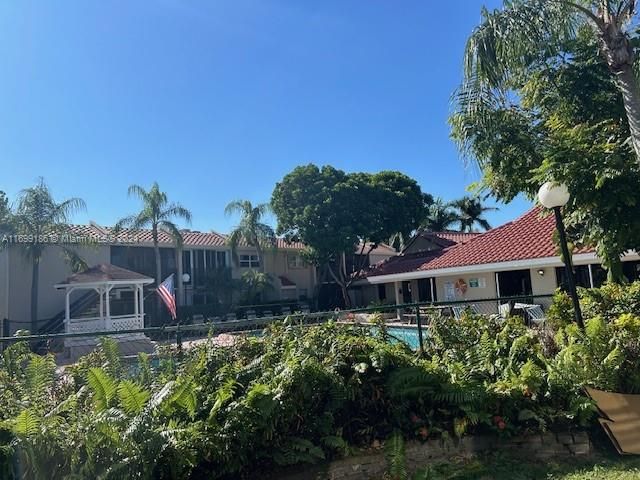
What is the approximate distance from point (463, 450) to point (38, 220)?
2353 centimetres

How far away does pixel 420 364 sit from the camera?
5090 millimetres

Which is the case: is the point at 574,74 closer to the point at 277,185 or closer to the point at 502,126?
the point at 502,126

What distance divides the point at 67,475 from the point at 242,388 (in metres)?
1.61

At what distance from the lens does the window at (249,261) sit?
35.6m

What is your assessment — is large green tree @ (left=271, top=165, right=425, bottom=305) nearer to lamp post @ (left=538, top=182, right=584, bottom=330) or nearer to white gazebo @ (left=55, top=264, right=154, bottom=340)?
white gazebo @ (left=55, top=264, right=154, bottom=340)

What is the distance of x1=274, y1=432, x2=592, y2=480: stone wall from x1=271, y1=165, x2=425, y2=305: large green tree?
1035 inches

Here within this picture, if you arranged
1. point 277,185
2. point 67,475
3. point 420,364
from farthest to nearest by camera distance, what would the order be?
point 277,185, point 420,364, point 67,475

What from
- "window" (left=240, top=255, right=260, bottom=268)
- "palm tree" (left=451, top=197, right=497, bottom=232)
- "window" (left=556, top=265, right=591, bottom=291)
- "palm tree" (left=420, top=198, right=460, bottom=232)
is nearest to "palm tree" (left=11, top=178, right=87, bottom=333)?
"window" (left=240, top=255, right=260, bottom=268)

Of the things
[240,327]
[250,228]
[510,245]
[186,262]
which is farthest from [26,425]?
[186,262]

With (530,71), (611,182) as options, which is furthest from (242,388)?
(530,71)

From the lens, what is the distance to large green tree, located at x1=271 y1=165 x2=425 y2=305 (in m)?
31.6

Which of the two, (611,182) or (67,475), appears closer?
(67,475)

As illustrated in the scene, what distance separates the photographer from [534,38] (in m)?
8.12

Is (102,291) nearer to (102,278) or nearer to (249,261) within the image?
(102,278)
